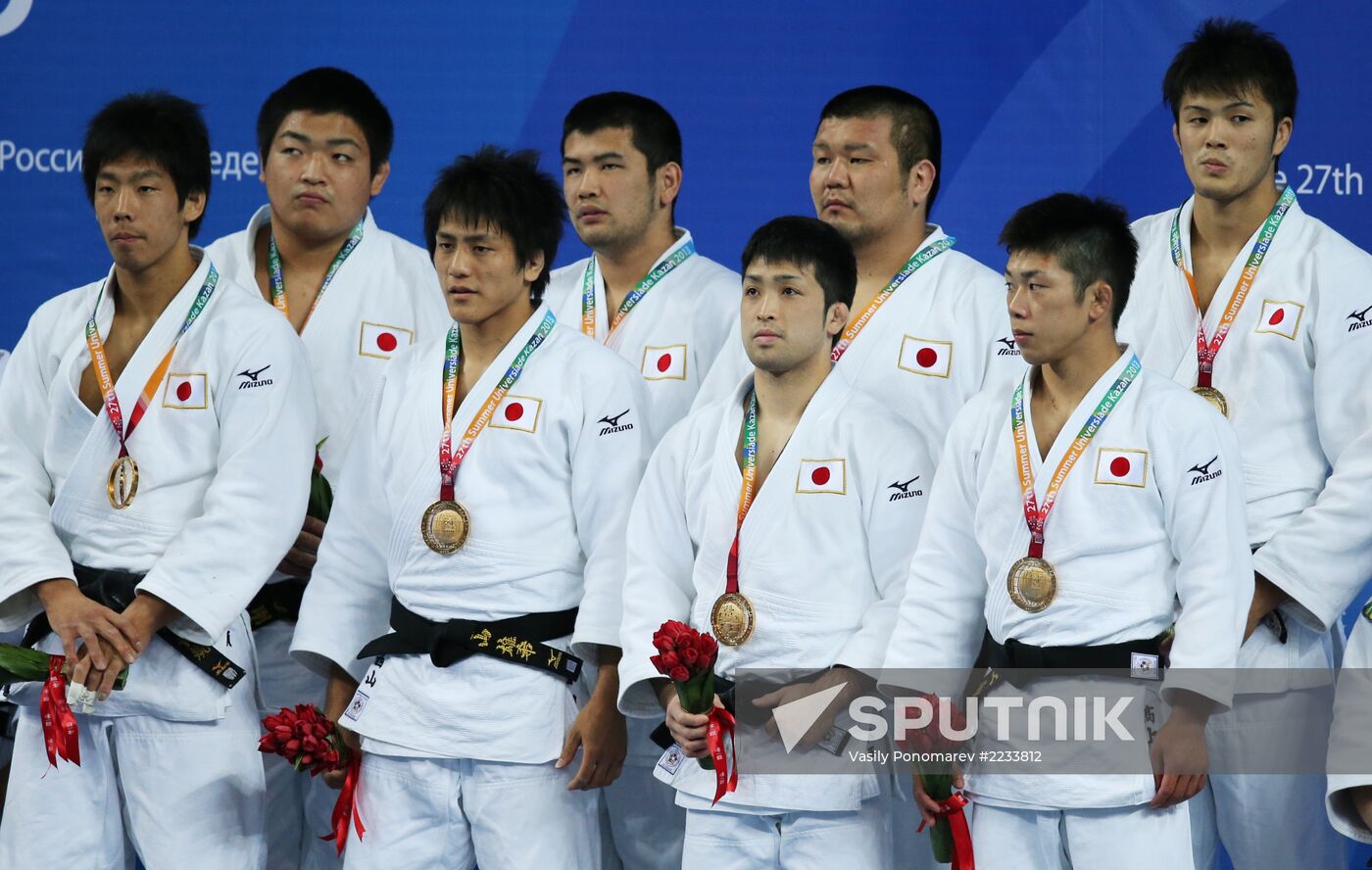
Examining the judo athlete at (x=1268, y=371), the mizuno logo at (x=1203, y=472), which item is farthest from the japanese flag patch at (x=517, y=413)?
the judo athlete at (x=1268, y=371)

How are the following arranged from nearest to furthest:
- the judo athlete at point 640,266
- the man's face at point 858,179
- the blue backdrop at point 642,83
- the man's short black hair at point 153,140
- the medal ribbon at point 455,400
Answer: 1. the medal ribbon at point 455,400
2. the man's short black hair at point 153,140
3. the man's face at point 858,179
4. the judo athlete at point 640,266
5. the blue backdrop at point 642,83

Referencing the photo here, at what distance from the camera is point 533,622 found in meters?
3.78

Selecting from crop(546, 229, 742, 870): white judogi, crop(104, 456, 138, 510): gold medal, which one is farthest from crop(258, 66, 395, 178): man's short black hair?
crop(104, 456, 138, 510): gold medal

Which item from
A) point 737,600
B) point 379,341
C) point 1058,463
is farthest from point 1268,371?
point 379,341

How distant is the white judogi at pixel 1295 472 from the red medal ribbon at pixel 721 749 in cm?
115

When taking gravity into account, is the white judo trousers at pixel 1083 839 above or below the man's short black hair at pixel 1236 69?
below

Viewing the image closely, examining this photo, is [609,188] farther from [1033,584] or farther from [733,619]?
[1033,584]

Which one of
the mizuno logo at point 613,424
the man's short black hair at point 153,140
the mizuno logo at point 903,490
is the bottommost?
the mizuno logo at point 903,490

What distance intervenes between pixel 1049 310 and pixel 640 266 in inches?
54.5

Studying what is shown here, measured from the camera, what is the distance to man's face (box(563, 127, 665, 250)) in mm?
4586

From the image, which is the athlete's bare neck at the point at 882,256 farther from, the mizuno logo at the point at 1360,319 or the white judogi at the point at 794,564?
the mizuno logo at the point at 1360,319

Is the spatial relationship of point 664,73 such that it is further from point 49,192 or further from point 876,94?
point 49,192

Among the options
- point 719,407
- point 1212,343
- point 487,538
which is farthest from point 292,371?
point 1212,343

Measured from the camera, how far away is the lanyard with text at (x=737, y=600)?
3641 mm
